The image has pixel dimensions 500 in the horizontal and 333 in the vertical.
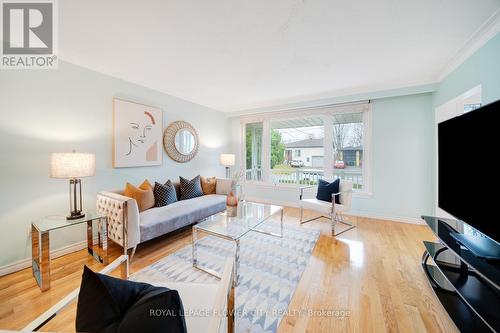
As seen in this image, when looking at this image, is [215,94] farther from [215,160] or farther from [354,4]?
[354,4]

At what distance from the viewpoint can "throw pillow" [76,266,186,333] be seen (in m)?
0.55

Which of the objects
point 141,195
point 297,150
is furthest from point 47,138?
point 297,150

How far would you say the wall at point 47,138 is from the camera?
1959mm

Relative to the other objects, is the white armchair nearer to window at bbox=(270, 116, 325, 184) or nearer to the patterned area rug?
the patterned area rug

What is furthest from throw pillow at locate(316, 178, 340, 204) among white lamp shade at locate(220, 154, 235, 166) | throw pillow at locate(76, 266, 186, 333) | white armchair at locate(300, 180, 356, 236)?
throw pillow at locate(76, 266, 186, 333)

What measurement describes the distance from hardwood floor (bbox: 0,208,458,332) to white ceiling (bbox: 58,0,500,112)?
237 cm

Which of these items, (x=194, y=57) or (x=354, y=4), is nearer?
(x=354, y=4)

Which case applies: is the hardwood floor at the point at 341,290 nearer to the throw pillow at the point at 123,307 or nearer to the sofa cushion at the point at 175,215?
the sofa cushion at the point at 175,215

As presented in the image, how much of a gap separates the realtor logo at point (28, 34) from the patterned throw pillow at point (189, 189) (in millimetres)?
2165

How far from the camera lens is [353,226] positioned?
3223 mm

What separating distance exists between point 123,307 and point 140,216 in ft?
6.57

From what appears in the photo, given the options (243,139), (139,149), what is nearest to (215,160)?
(243,139)

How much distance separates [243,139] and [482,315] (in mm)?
4471

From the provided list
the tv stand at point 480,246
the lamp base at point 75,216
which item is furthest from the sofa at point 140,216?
the tv stand at point 480,246
